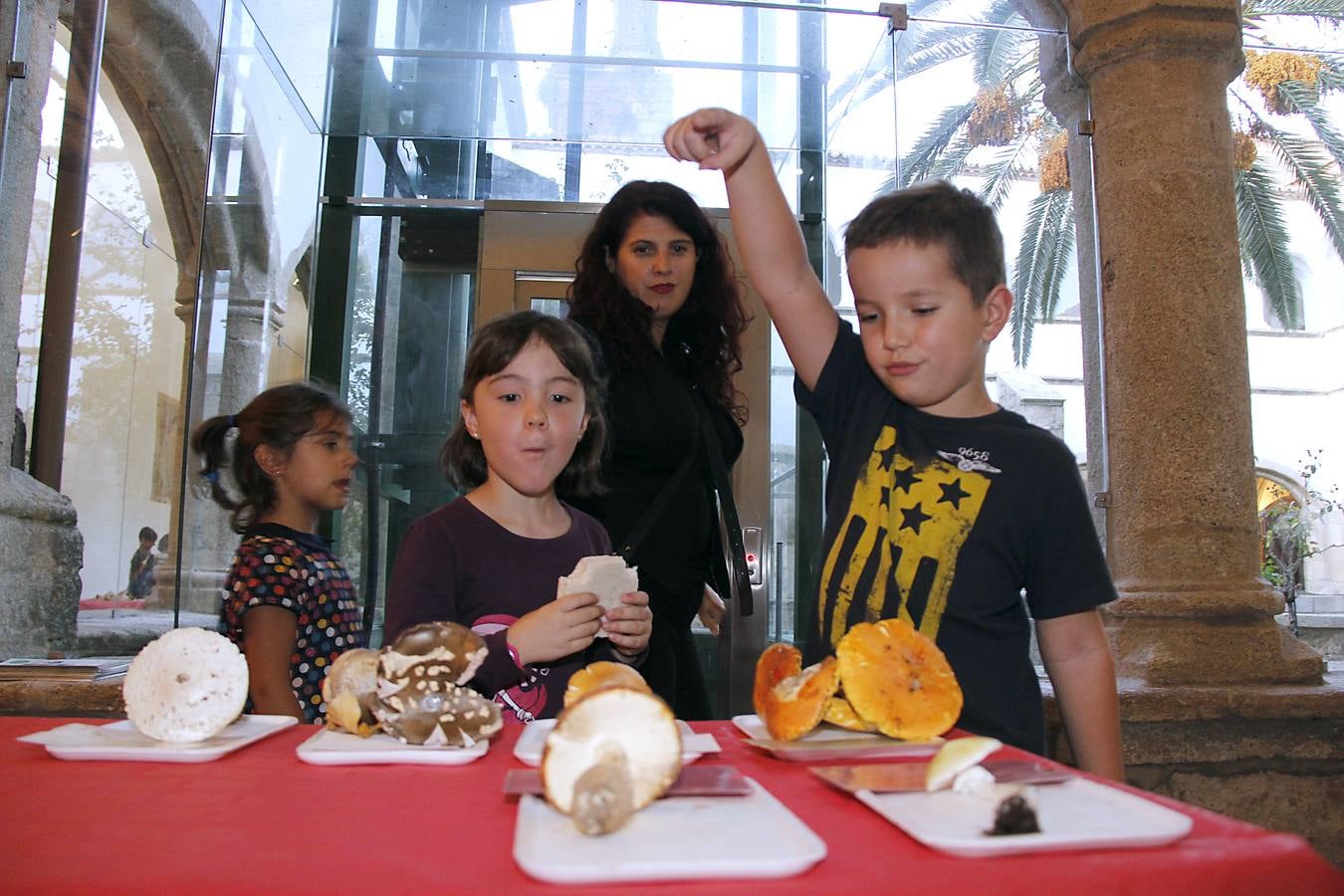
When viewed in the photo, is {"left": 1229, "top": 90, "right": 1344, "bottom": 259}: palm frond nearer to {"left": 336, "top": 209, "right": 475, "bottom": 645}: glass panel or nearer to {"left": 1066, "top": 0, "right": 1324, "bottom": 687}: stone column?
{"left": 1066, "top": 0, "right": 1324, "bottom": 687}: stone column

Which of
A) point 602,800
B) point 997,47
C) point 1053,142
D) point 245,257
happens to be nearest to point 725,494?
point 602,800

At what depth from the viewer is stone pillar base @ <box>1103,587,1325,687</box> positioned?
3484mm

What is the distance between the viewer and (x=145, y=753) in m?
0.94

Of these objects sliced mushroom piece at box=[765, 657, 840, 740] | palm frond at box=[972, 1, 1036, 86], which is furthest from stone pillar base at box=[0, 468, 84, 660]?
palm frond at box=[972, 1, 1036, 86]

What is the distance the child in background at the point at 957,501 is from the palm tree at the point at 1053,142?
3232 mm

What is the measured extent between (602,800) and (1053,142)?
220 inches

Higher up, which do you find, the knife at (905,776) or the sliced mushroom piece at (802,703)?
the sliced mushroom piece at (802,703)

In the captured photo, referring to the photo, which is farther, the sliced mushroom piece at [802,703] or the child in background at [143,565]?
the child in background at [143,565]

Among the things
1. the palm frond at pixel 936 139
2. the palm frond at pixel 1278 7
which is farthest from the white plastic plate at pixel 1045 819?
the palm frond at pixel 1278 7

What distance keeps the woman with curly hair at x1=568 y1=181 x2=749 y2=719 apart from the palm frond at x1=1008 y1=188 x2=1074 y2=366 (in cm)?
917

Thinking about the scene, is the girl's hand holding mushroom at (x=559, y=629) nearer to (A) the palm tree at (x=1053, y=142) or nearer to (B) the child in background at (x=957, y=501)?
(B) the child in background at (x=957, y=501)

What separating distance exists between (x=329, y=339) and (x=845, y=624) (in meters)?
3.97

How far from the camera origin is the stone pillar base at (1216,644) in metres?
3.48

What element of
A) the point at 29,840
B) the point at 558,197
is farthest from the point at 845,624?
the point at 558,197
